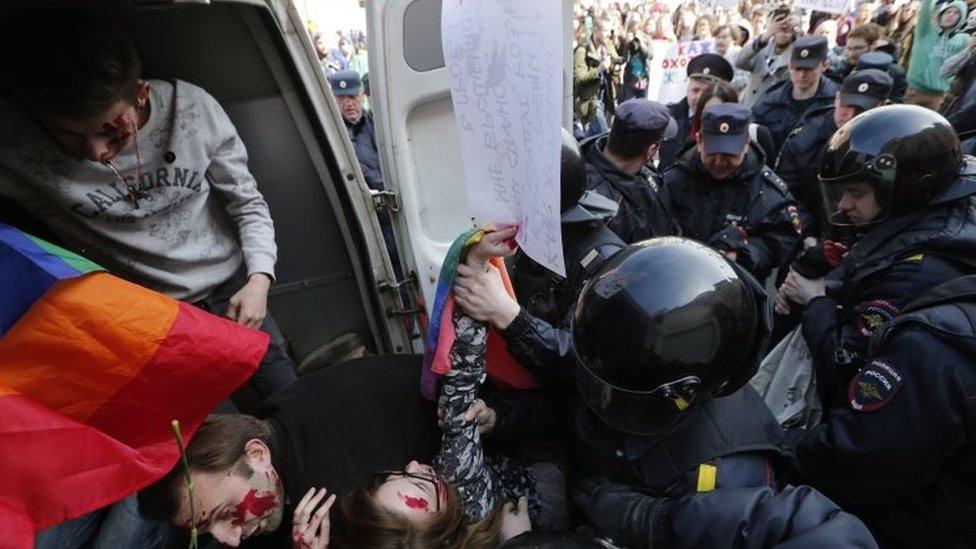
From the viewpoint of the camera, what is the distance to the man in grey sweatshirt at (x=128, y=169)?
1418 millimetres

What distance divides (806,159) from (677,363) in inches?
130

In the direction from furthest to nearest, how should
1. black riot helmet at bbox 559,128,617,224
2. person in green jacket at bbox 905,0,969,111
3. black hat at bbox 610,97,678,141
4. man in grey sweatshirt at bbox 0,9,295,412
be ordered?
person in green jacket at bbox 905,0,969,111
black hat at bbox 610,97,678,141
black riot helmet at bbox 559,128,617,224
man in grey sweatshirt at bbox 0,9,295,412

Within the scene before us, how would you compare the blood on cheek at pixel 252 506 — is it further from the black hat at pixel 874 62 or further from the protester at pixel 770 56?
the protester at pixel 770 56

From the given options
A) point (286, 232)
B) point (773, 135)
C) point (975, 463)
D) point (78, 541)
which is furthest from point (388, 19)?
point (773, 135)

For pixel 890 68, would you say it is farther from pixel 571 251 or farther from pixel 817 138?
pixel 571 251

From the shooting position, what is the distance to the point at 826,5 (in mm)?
6207

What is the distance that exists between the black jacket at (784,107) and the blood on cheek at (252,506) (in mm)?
4474

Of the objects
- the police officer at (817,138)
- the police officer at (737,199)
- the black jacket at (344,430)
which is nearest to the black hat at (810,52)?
the police officer at (817,138)

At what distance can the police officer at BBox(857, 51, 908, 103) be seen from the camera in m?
4.42

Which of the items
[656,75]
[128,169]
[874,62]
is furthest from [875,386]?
[656,75]

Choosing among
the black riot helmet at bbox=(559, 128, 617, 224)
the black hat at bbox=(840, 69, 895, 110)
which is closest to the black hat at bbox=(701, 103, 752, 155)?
the black hat at bbox=(840, 69, 895, 110)

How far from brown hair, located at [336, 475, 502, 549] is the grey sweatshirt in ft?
2.76

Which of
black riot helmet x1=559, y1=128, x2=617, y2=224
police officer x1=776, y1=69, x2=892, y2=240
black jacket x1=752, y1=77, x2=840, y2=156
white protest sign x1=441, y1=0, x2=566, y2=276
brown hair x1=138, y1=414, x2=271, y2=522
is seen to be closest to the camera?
white protest sign x1=441, y1=0, x2=566, y2=276

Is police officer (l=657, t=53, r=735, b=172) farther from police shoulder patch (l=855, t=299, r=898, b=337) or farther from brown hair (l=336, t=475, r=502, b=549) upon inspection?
brown hair (l=336, t=475, r=502, b=549)
